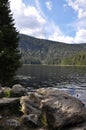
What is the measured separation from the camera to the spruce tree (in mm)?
32003

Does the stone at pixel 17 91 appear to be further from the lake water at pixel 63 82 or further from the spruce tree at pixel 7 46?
the lake water at pixel 63 82

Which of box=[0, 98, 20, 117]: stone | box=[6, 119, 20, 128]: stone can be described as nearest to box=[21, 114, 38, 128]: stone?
box=[6, 119, 20, 128]: stone

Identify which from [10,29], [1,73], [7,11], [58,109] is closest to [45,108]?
[58,109]

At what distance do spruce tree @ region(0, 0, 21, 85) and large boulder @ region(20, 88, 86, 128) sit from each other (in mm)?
13987

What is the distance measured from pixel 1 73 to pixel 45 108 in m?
16.7

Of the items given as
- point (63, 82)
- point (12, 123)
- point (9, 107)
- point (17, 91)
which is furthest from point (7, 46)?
point (63, 82)

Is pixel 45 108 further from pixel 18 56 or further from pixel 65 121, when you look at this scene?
pixel 18 56

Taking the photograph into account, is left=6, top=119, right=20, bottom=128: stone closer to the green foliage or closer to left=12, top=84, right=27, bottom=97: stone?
the green foliage

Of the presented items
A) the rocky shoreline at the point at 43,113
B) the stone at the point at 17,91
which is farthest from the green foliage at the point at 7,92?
the rocky shoreline at the point at 43,113

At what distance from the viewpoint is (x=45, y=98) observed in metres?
18.6

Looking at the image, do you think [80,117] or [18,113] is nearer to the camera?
[80,117]

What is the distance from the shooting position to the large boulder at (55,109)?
54.7 ft

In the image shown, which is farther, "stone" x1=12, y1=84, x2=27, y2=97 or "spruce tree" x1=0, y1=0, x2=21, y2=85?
"spruce tree" x1=0, y1=0, x2=21, y2=85

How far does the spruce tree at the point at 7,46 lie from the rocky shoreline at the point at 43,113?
44.1ft
